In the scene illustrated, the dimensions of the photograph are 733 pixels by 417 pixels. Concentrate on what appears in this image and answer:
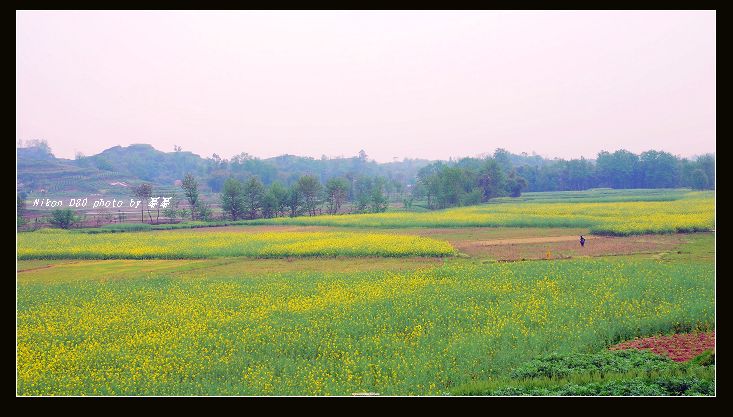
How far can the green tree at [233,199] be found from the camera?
51000 millimetres

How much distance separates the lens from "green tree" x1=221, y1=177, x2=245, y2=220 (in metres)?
51.0

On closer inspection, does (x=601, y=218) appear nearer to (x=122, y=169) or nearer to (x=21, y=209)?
(x=122, y=169)

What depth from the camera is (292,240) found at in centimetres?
3083

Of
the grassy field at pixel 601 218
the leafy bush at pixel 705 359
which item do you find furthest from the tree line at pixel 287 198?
the leafy bush at pixel 705 359

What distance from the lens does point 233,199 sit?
5125 centimetres

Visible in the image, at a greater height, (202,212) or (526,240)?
(202,212)

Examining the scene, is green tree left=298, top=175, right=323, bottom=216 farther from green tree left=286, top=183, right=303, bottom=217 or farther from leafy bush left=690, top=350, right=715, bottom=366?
leafy bush left=690, top=350, right=715, bottom=366

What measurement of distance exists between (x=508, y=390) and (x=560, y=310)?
17.9 ft

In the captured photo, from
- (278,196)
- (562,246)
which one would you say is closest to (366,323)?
(562,246)

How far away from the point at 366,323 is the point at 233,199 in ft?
132

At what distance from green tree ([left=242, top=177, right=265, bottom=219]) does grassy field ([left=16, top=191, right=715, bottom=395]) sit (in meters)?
27.4

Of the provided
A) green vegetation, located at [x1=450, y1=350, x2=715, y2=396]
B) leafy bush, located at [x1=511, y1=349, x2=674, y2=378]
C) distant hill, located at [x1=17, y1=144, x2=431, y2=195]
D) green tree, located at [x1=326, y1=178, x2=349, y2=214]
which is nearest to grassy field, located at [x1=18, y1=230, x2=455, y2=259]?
distant hill, located at [x1=17, y1=144, x2=431, y2=195]

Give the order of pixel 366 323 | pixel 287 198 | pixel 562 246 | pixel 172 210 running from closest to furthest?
pixel 366 323 < pixel 562 246 < pixel 172 210 < pixel 287 198
